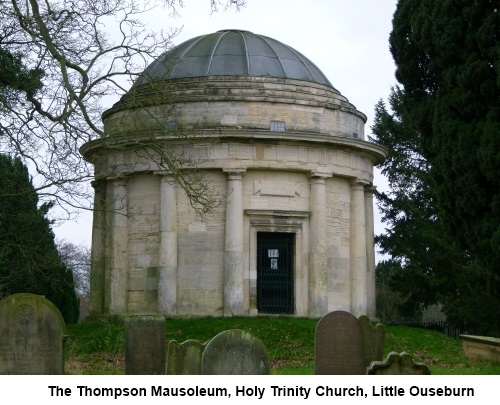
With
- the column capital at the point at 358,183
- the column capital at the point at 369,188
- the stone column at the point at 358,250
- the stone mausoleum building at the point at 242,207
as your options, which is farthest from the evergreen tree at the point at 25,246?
the column capital at the point at 369,188

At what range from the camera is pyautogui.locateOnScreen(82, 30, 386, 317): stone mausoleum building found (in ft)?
85.4

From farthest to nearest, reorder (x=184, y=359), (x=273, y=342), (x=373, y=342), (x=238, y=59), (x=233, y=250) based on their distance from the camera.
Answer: (x=238, y=59) < (x=233, y=250) < (x=273, y=342) < (x=373, y=342) < (x=184, y=359)

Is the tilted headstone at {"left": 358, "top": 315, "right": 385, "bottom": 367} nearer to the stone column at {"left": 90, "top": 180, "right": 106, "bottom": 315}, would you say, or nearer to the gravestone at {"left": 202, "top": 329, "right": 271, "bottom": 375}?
the gravestone at {"left": 202, "top": 329, "right": 271, "bottom": 375}

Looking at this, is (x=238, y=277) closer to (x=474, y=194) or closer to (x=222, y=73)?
(x=222, y=73)

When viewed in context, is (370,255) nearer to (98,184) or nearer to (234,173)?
(234,173)

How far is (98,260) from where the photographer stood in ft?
92.3

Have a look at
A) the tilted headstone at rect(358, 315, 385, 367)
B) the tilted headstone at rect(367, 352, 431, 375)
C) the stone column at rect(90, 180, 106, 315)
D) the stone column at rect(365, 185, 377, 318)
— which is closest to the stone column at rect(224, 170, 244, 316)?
the stone column at rect(90, 180, 106, 315)

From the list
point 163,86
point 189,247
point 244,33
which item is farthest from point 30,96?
point 244,33

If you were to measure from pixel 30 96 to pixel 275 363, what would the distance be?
7.15 m

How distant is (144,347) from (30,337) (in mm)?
1801

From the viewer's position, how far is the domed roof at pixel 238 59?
1089 inches

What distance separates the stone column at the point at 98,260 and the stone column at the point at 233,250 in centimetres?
397

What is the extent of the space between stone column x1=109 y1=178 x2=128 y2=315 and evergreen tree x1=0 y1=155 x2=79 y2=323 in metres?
1.56

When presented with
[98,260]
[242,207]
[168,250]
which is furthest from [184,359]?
[98,260]
